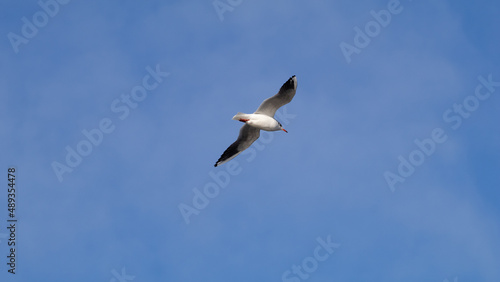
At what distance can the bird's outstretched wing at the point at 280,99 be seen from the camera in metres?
68.3

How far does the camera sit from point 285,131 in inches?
2741

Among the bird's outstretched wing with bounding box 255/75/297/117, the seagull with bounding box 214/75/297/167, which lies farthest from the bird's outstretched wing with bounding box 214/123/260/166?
the bird's outstretched wing with bounding box 255/75/297/117

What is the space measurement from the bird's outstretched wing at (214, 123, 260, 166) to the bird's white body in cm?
108

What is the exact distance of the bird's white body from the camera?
6831 centimetres

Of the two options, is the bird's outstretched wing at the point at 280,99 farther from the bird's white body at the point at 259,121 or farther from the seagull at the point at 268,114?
the bird's white body at the point at 259,121

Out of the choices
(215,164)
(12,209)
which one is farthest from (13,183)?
(215,164)

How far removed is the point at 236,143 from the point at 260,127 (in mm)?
1921

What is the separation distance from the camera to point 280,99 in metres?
68.6

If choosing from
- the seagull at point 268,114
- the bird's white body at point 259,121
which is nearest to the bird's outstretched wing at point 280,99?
the seagull at point 268,114

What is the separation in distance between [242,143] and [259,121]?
7.39ft

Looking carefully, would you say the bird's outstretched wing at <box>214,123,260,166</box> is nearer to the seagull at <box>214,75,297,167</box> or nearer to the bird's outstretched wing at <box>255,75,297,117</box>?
the seagull at <box>214,75,297,167</box>

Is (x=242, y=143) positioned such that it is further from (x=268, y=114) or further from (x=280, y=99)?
(x=280, y=99)

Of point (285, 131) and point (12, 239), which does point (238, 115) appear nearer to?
point (285, 131)

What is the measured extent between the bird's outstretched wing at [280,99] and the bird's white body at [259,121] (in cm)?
32
